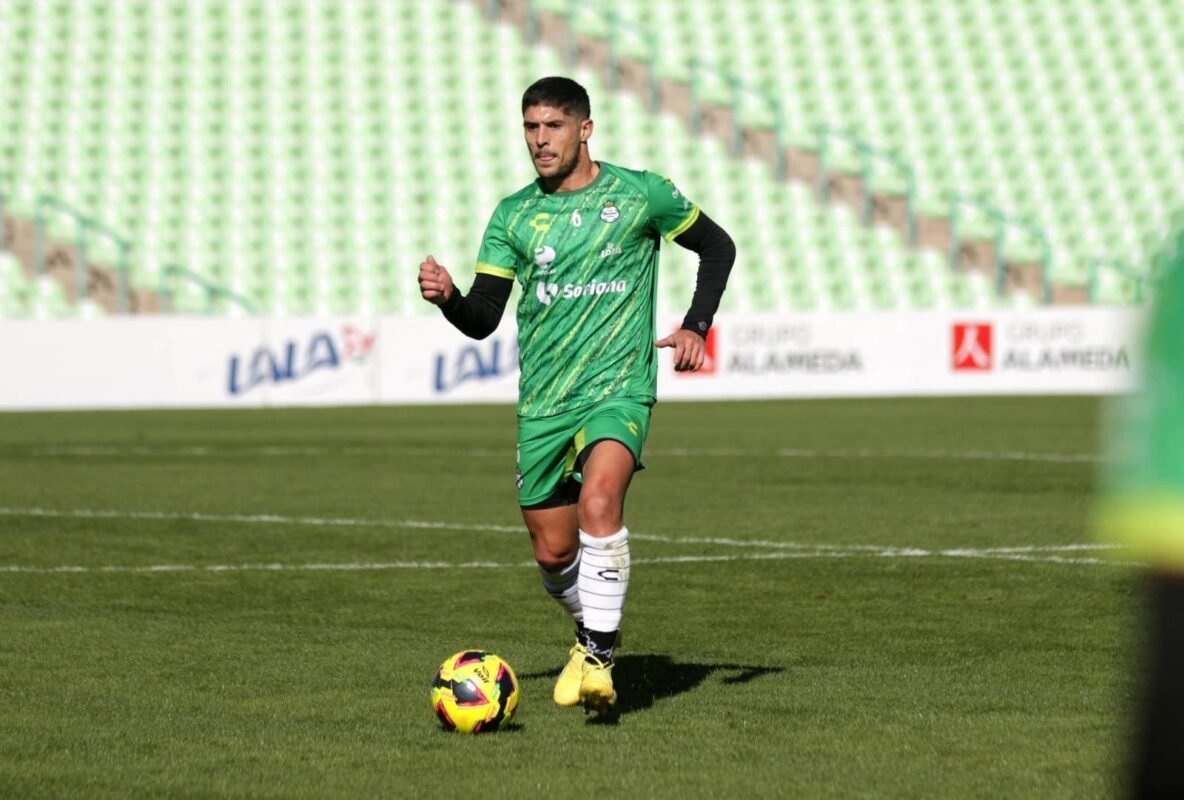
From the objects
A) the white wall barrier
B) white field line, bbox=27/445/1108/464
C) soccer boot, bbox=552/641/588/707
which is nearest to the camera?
soccer boot, bbox=552/641/588/707

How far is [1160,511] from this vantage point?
1.76 meters

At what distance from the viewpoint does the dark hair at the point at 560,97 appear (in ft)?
20.5

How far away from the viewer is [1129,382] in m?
1.81

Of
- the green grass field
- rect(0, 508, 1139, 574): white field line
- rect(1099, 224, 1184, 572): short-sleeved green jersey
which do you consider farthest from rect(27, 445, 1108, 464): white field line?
rect(1099, 224, 1184, 572): short-sleeved green jersey

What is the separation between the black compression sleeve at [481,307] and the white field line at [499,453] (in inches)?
409

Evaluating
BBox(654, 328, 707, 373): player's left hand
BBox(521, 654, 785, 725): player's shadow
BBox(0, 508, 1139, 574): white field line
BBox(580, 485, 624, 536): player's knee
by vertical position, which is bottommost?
BBox(0, 508, 1139, 574): white field line

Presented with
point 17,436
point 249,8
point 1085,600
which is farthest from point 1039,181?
point 1085,600

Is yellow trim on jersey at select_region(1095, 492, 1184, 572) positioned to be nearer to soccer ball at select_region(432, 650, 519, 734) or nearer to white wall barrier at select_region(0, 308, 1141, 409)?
soccer ball at select_region(432, 650, 519, 734)

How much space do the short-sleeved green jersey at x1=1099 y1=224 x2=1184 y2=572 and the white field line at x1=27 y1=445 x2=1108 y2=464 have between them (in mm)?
14741

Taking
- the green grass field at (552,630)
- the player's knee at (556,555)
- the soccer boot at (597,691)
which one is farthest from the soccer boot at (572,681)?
the player's knee at (556,555)

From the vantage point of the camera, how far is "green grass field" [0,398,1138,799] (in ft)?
17.6

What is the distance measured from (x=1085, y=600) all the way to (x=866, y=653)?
1804 mm

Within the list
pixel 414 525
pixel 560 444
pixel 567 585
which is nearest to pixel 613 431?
pixel 560 444

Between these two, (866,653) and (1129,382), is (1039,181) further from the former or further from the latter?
(1129,382)
